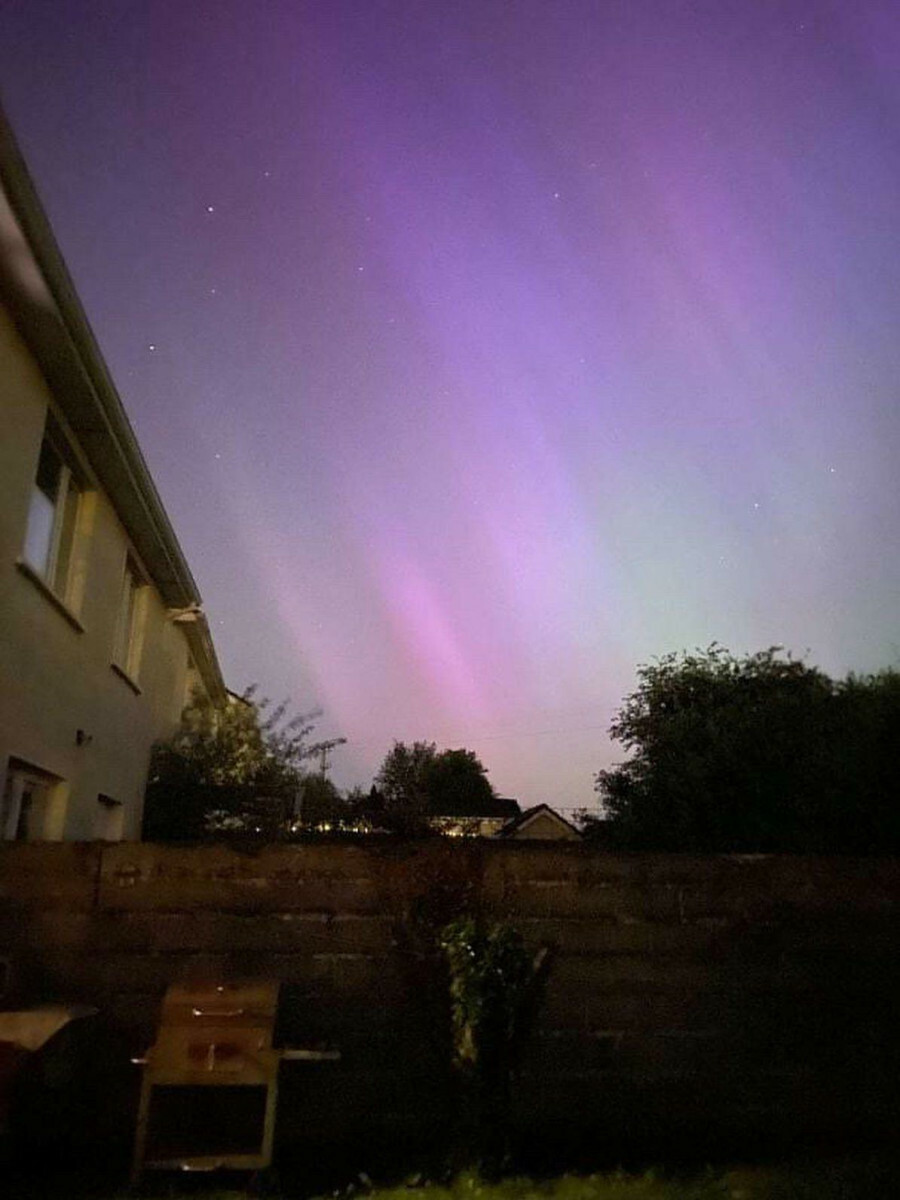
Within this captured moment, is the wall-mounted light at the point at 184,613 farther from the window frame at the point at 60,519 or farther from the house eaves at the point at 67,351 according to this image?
the window frame at the point at 60,519

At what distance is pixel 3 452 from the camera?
768cm

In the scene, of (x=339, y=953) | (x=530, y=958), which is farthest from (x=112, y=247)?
(x=530, y=958)

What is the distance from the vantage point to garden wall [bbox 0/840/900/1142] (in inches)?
217

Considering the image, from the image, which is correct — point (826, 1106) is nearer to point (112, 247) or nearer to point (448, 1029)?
point (448, 1029)

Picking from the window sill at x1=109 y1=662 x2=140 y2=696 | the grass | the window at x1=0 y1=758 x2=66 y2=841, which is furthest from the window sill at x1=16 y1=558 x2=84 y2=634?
the grass

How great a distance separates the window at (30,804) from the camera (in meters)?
8.52

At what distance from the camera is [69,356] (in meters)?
8.38

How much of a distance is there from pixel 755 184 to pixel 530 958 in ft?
21.3

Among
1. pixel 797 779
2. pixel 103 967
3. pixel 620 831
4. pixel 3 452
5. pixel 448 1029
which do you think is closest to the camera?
pixel 448 1029

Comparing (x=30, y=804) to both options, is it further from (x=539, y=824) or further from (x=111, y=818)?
(x=539, y=824)

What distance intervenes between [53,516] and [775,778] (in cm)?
748

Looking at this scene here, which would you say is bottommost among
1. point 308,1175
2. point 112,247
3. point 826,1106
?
point 308,1175

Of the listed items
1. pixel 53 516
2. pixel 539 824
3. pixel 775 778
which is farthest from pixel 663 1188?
pixel 539 824

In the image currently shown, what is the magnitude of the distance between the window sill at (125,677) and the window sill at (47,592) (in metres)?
1.99
